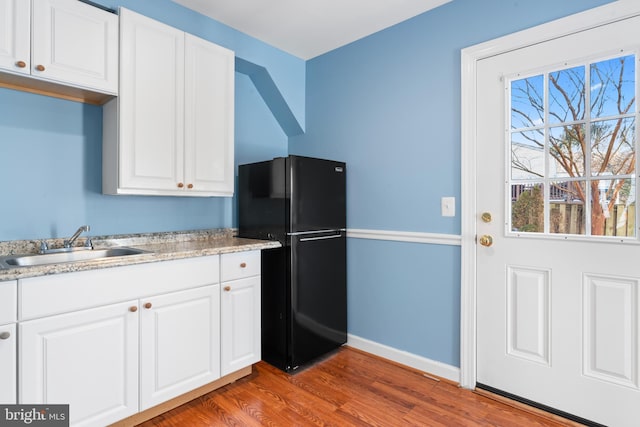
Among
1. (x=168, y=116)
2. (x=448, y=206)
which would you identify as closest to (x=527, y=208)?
(x=448, y=206)

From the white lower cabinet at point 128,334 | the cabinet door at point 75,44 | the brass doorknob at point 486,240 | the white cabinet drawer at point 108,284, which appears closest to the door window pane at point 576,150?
the brass doorknob at point 486,240

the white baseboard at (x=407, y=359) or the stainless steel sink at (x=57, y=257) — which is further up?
the stainless steel sink at (x=57, y=257)

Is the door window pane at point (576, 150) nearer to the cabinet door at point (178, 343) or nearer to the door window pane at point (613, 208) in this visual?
the door window pane at point (613, 208)

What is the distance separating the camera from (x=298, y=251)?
92.0 inches

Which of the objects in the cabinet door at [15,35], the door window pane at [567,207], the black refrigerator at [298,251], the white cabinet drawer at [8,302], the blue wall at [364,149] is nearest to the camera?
the white cabinet drawer at [8,302]

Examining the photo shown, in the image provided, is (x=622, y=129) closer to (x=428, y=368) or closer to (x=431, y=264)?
(x=431, y=264)

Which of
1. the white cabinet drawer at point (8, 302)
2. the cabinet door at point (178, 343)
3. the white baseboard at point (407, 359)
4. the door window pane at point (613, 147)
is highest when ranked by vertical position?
the door window pane at point (613, 147)

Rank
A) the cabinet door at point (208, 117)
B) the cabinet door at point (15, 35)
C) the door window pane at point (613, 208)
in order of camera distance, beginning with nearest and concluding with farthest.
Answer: the cabinet door at point (15, 35) < the door window pane at point (613, 208) < the cabinet door at point (208, 117)

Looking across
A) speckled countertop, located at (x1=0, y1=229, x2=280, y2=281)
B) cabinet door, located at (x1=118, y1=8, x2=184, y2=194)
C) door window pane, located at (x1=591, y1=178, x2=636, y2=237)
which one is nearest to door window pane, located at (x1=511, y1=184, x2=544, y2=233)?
door window pane, located at (x1=591, y1=178, x2=636, y2=237)

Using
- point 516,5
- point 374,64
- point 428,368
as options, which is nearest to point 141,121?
point 374,64

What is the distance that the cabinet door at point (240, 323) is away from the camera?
2048 millimetres

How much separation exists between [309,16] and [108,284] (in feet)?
6.91

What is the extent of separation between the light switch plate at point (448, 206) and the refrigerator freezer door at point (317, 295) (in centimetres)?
82

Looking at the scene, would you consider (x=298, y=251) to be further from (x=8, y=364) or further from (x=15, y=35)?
(x=15, y=35)
